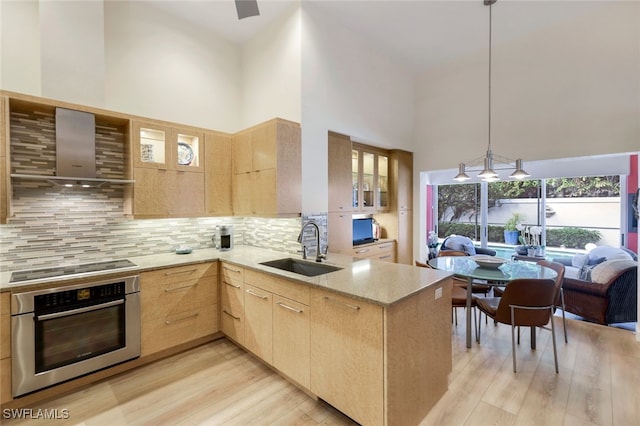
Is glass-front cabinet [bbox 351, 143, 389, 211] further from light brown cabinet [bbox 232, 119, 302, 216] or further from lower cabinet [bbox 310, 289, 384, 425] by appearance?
lower cabinet [bbox 310, 289, 384, 425]

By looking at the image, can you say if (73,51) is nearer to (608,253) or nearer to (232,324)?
(232,324)

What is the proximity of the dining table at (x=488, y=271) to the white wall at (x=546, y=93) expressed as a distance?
1.56 meters

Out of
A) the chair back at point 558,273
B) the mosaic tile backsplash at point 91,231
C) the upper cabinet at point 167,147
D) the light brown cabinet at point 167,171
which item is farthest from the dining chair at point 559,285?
the upper cabinet at point 167,147

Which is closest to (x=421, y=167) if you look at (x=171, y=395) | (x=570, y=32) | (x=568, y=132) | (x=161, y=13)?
(x=568, y=132)

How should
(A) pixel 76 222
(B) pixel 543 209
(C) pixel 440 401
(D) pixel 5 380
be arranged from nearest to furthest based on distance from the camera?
(D) pixel 5 380
(C) pixel 440 401
(A) pixel 76 222
(B) pixel 543 209

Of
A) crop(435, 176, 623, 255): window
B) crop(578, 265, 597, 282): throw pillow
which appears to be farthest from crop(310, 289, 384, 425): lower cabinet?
crop(435, 176, 623, 255): window

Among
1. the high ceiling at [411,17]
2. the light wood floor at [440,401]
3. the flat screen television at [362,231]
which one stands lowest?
the light wood floor at [440,401]

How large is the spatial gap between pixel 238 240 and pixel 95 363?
186cm

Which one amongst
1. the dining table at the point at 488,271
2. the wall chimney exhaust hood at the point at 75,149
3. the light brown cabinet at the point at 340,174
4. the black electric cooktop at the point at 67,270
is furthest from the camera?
the light brown cabinet at the point at 340,174

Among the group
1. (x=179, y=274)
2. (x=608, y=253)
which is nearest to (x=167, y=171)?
(x=179, y=274)

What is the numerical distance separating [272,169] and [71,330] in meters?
2.06

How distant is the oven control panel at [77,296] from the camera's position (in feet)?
6.72

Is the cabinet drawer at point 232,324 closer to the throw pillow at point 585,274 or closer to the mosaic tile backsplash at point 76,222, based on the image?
the mosaic tile backsplash at point 76,222

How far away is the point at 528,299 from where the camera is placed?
2.45 metres
